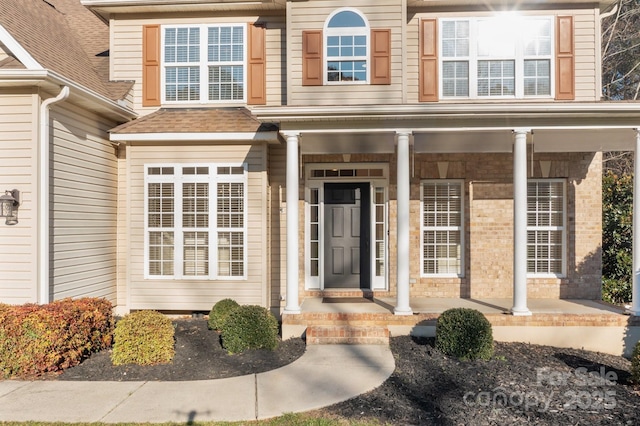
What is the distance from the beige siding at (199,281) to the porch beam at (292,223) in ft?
3.51

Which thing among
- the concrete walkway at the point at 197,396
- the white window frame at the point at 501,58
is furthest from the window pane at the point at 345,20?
the concrete walkway at the point at 197,396

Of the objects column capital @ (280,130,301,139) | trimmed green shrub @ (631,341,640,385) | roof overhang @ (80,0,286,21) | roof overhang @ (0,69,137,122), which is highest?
roof overhang @ (80,0,286,21)

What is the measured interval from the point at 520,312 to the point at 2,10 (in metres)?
9.75

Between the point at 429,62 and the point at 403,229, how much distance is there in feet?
11.6

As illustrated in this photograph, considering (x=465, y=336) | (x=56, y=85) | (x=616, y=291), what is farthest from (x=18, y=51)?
(x=616, y=291)

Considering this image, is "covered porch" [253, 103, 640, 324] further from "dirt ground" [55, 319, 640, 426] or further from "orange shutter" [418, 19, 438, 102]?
"orange shutter" [418, 19, 438, 102]

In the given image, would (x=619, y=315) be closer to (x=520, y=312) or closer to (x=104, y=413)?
(x=520, y=312)

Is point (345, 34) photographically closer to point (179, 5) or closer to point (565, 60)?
point (179, 5)

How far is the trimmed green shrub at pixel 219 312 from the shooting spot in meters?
7.02

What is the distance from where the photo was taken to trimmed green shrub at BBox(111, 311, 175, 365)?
18.0 feet

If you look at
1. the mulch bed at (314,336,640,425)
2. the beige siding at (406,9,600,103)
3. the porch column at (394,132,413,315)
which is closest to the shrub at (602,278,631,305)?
the mulch bed at (314,336,640,425)

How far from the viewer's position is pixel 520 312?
665cm

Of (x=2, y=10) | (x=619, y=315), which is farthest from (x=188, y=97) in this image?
(x=619, y=315)

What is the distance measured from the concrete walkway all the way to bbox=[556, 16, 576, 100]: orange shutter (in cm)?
607
